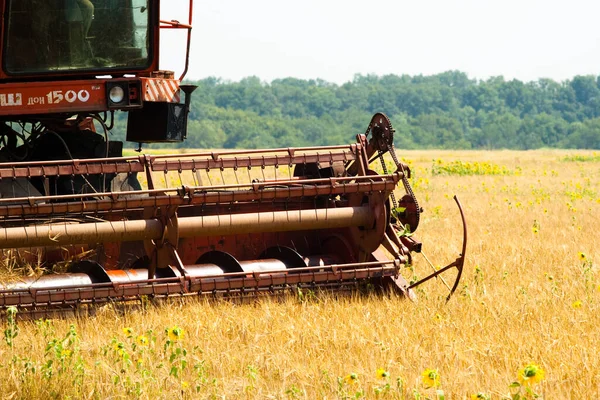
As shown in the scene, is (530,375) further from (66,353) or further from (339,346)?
(66,353)

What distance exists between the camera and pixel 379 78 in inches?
6201

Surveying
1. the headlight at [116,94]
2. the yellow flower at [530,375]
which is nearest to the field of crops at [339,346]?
the yellow flower at [530,375]

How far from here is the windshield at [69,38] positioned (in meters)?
7.62

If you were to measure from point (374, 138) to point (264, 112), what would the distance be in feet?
339

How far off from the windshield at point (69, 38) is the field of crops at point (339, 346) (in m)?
2.63

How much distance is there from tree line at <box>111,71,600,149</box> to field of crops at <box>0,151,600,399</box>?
236ft

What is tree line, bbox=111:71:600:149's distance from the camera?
94375 mm

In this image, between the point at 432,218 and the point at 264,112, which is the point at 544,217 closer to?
the point at 432,218

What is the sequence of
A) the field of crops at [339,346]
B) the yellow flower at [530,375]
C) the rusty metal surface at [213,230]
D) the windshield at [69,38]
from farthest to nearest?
the windshield at [69,38] < the rusty metal surface at [213,230] < the field of crops at [339,346] < the yellow flower at [530,375]

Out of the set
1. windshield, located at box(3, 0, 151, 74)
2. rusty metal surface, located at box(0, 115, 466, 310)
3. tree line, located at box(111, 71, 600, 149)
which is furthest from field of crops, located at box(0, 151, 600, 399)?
tree line, located at box(111, 71, 600, 149)

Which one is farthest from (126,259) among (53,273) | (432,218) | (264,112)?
(264,112)

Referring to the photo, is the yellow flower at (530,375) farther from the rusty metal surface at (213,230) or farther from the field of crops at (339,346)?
the rusty metal surface at (213,230)

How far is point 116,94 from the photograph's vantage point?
7430 mm

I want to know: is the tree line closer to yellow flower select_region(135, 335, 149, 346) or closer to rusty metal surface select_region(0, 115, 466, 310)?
rusty metal surface select_region(0, 115, 466, 310)
